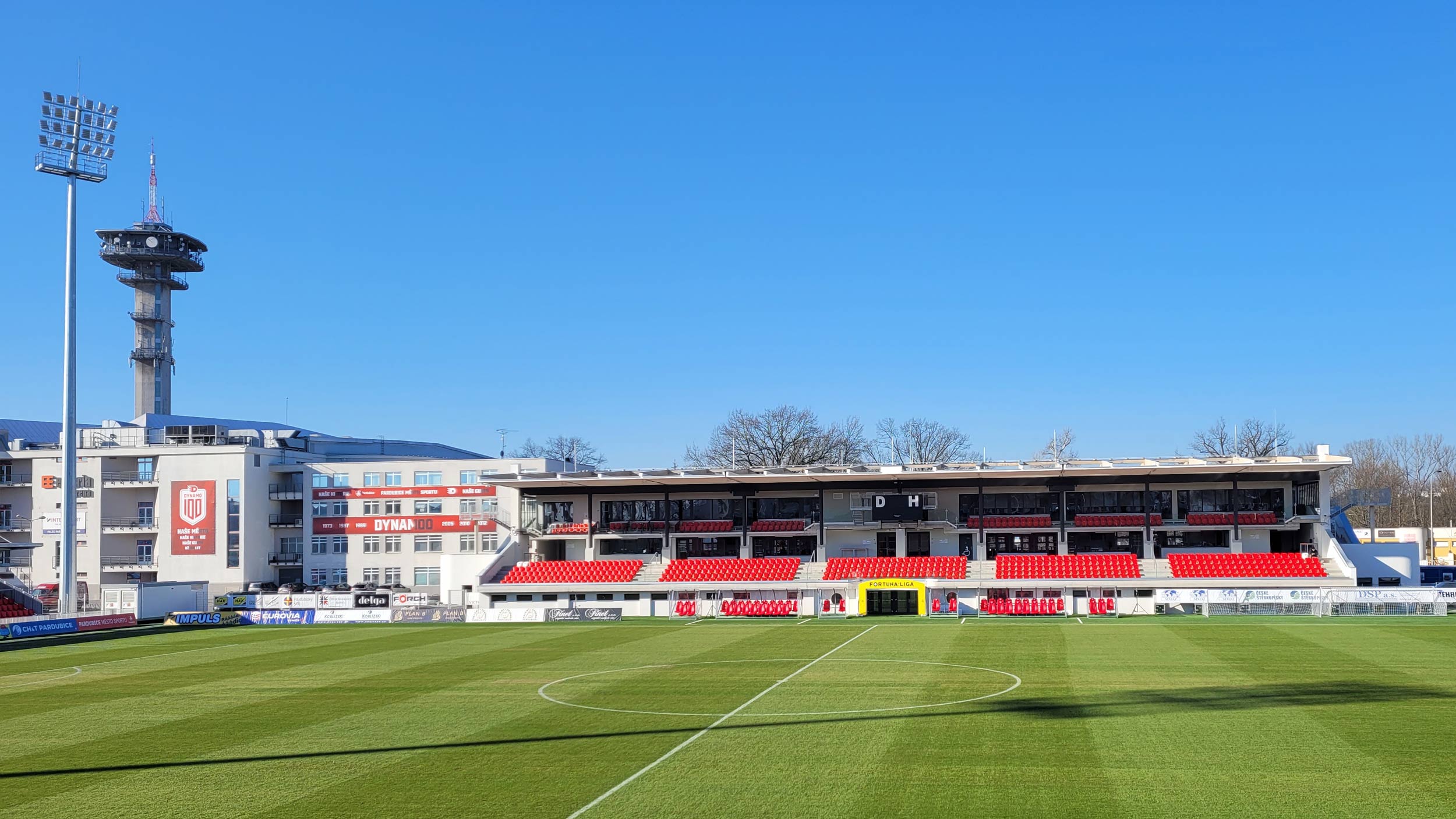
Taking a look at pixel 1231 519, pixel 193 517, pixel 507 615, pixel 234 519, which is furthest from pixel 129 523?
pixel 1231 519

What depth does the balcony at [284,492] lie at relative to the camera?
85.9 meters

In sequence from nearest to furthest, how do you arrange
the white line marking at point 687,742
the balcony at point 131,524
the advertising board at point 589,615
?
the white line marking at point 687,742 → the advertising board at point 589,615 → the balcony at point 131,524

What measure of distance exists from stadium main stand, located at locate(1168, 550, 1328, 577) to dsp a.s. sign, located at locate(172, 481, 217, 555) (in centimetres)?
6493

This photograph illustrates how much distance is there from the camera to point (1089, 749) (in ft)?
63.6

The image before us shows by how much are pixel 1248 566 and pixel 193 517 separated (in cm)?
7055

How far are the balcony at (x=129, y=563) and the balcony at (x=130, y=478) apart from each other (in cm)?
552

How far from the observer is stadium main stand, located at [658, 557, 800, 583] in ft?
226

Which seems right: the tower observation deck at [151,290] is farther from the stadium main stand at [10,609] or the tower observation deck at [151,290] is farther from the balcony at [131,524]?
the stadium main stand at [10,609]

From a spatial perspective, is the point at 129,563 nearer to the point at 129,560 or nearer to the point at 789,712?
the point at 129,560

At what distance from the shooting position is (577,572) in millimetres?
72375

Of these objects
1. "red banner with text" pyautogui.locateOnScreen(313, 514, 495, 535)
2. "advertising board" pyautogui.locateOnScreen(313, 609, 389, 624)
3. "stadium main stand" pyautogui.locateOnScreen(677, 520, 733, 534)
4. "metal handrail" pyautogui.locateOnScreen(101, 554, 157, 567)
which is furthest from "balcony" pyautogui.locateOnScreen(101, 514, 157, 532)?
"stadium main stand" pyautogui.locateOnScreen(677, 520, 733, 534)

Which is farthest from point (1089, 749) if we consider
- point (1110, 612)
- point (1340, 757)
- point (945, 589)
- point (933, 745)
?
point (945, 589)

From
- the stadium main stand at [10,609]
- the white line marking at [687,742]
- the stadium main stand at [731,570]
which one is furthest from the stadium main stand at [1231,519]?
the stadium main stand at [10,609]

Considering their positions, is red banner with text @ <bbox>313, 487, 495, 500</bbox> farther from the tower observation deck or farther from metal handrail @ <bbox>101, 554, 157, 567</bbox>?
the tower observation deck
